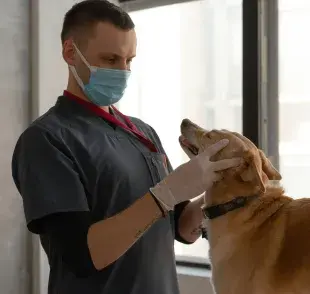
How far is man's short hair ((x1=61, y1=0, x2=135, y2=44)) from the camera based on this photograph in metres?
1.44

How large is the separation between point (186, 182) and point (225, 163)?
12cm

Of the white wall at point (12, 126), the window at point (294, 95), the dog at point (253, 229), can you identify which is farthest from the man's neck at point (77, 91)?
the window at point (294, 95)

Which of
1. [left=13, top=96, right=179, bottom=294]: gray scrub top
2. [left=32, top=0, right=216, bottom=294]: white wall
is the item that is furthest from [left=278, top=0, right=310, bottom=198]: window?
[left=13, top=96, right=179, bottom=294]: gray scrub top

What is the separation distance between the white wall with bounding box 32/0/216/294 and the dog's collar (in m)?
1.03

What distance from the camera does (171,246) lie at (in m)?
1.54

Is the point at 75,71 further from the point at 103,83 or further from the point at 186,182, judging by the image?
the point at 186,182

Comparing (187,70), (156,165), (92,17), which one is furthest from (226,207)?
(187,70)

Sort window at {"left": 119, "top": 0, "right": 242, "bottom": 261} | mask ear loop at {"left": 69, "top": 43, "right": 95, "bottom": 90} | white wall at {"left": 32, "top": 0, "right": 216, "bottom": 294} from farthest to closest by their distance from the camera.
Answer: window at {"left": 119, "top": 0, "right": 242, "bottom": 261} < white wall at {"left": 32, "top": 0, "right": 216, "bottom": 294} < mask ear loop at {"left": 69, "top": 43, "right": 95, "bottom": 90}

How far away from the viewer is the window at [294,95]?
2.32 metres

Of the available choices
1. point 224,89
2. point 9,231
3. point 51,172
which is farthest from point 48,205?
point 224,89

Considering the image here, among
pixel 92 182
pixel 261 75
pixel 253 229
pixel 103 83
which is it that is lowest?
pixel 253 229

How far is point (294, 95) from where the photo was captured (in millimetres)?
2348

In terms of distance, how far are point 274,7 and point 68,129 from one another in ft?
4.53

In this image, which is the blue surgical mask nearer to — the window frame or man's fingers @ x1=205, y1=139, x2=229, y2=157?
man's fingers @ x1=205, y1=139, x2=229, y2=157
